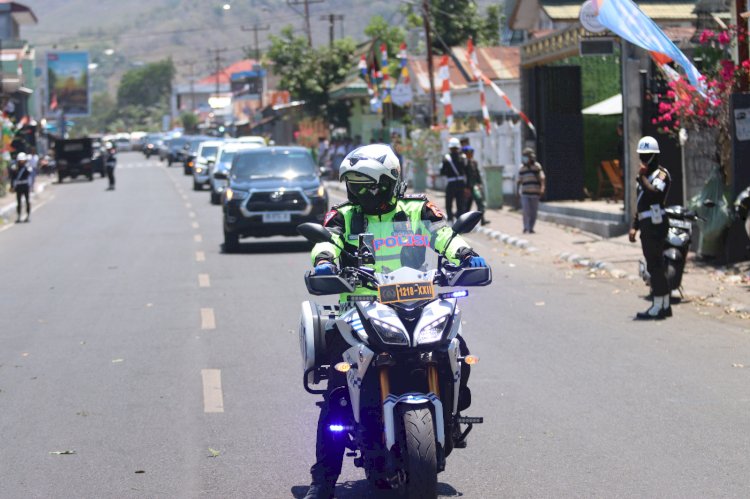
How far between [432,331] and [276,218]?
15.2 m

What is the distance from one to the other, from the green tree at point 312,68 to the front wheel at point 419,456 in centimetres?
5515

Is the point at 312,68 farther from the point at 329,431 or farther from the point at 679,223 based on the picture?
the point at 329,431

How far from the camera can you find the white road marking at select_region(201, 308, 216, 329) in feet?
41.2

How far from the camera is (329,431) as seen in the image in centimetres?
597

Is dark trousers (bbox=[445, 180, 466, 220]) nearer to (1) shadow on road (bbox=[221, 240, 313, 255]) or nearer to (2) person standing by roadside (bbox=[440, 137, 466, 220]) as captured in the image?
(2) person standing by roadside (bbox=[440, 137, 466, 220])

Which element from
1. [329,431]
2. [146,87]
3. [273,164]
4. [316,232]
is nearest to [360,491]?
[329,431]

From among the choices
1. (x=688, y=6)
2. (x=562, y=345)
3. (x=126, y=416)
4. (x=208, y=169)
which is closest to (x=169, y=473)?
(x=126, y=416)

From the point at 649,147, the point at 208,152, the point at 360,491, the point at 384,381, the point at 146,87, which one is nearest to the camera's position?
the point at 384,381

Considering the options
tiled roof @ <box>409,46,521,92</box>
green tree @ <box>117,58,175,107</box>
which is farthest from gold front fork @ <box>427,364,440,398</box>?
green tree @ <box>117,58,175,107</box>

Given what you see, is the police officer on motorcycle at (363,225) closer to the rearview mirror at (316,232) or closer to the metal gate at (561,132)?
the rearview mirror at (316,232)

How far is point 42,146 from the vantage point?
90.5 m

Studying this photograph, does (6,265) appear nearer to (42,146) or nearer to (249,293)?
(249,293)

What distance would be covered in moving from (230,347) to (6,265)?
10.1 m

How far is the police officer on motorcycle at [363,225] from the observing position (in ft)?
19.5
